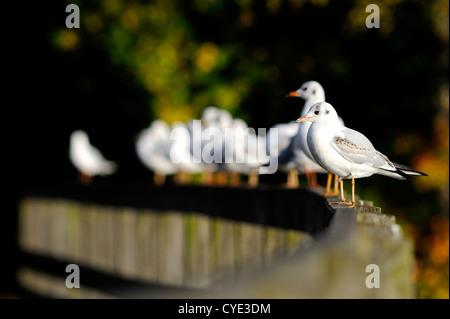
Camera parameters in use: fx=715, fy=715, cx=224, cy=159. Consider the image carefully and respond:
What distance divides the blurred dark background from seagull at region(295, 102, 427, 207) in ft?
24.8

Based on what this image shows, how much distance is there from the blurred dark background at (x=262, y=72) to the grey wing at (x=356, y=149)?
24.7ft

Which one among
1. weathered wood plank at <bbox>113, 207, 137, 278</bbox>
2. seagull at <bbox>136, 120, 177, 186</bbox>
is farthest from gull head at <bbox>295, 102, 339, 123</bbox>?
seagull at <bbox>136, 120, 177, 186</bbox>

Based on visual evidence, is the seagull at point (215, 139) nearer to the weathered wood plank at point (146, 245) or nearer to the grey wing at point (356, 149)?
the weathered wood plank at point (146, 245)

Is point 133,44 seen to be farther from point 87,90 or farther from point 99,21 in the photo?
point 87,90

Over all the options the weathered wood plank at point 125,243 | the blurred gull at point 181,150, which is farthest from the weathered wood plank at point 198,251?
the blurred gull at point 181,150

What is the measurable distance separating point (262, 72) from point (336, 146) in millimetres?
9872

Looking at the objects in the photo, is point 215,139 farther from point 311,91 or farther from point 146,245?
point 311,91

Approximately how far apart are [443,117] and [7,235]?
870 centimetres

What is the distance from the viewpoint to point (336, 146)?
326 centimetres

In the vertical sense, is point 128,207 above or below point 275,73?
below

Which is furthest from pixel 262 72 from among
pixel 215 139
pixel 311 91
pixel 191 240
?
pixel 311 91

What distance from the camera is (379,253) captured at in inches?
89.7

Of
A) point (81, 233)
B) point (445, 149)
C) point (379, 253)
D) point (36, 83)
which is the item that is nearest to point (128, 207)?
point (81, 233)
